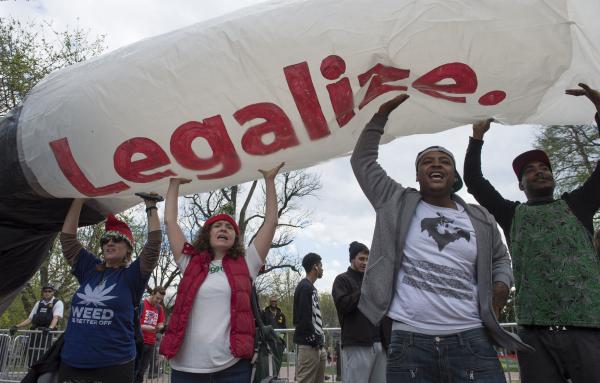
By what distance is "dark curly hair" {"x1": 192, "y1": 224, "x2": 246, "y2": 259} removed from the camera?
279cm

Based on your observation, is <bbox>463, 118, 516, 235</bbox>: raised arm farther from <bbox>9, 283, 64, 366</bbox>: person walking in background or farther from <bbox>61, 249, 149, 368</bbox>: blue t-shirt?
<bbox>9, 283, 64, 366</bbox>: person walking in background

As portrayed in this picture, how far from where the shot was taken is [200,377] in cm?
240

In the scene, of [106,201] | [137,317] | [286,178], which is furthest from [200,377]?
[286,178]

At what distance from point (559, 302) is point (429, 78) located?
1.28 meters

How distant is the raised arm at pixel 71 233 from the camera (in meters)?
3.11

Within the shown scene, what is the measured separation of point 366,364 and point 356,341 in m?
0.20

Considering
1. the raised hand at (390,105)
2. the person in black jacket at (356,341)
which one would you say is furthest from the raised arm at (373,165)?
the person in black jacket at (356,341)

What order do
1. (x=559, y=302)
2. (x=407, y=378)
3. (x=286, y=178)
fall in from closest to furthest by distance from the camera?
(x=407, y=378) < (x=559, y=302) < (x=286, y=178)

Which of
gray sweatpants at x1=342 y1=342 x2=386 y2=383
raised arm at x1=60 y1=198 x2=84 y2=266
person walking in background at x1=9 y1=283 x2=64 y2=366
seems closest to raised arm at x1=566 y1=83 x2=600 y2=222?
gray sweatpants at x1=342 y1=342 x2=386 y2=383

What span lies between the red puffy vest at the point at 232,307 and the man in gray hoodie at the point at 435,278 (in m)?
0.72

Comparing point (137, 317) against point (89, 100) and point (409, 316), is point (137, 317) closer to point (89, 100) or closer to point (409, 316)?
point (89, 100)

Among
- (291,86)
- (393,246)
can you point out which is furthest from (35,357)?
(393,246)

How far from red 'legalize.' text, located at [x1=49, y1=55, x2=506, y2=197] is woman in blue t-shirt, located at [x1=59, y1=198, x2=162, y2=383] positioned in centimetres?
30

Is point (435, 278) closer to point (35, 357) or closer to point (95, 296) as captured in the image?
point (95, 296)
